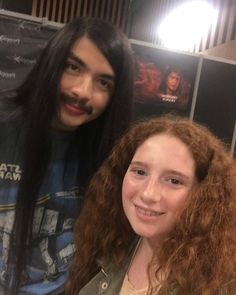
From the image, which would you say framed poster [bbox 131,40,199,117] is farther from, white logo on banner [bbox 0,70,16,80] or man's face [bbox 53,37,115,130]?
man's face [bbox 53,37,115,130]

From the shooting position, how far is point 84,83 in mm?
1228

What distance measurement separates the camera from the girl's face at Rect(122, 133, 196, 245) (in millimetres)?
1017

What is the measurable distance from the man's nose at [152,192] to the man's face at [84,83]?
380 mm

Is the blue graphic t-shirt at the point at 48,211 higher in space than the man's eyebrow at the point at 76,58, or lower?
lower

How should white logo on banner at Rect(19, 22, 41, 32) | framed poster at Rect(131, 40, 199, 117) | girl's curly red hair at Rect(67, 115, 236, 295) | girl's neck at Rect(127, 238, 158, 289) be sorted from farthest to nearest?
framed poster at Rect(131, 40, 199, 117) → white logo on banner at Rect(19, 22, 41, 32) → girl's neck at Rect(127, 238, 158, 289) → girl's curly red hair at Rect(67, 115, 236, 295)

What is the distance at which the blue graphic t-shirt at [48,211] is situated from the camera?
132 cm

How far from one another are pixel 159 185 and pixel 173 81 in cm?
203

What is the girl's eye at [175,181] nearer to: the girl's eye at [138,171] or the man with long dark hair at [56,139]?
the girl's eye at [138,171]

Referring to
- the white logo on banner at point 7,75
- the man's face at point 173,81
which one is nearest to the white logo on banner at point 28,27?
the white logo on banner at point 7,75

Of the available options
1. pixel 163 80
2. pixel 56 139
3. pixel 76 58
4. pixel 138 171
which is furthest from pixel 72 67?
pixel 163 80

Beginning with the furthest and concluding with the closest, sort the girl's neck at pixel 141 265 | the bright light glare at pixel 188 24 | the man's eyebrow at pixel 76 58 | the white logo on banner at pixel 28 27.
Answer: the bright light glare at pixel 188 24 → the white logo on banner at pixel 28 27 → the man's eyebrow at pixel 76 58 → the girl's neck at pixel 141 265

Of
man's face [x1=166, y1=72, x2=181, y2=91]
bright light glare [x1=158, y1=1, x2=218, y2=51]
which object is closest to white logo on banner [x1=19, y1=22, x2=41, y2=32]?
man's face [x1=166, y1=72, x2=181, y2=91]

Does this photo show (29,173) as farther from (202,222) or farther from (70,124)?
(202,222)

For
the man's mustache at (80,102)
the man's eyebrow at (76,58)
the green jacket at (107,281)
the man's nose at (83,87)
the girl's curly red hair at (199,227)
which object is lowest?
the green jacket at (107,281)
